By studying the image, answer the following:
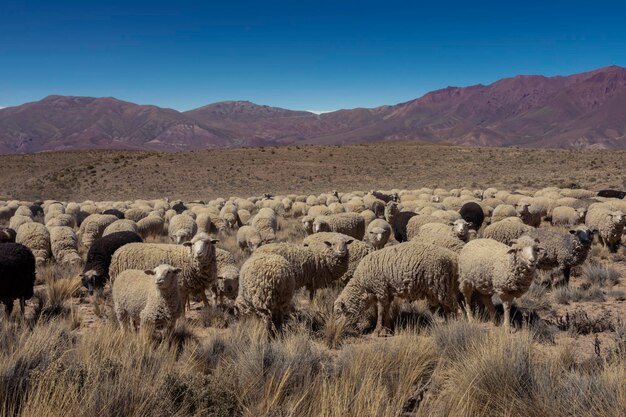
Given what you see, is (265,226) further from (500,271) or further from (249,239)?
(500,271)

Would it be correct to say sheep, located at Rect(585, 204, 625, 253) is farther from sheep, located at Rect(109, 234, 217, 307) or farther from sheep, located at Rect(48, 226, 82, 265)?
sheep, located at Rect(48, 226, 82, 265)

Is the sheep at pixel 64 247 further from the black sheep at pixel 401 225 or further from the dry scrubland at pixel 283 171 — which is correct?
the dry scrubland at pixel 283 171

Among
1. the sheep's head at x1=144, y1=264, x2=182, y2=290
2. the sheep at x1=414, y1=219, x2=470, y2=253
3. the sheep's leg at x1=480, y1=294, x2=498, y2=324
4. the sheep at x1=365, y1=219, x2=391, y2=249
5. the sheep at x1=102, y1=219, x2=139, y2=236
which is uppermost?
the sheep's head at x1=144, y1=264, x2=182, y2=290

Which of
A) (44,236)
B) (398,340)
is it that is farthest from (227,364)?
(44,236)

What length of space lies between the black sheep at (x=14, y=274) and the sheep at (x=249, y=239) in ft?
22.6

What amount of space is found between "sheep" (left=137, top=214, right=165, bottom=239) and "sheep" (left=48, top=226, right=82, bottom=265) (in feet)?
13.2

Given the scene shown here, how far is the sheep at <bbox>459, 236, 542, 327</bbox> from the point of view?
7297 mm

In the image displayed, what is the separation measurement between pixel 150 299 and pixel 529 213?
16.5 meters

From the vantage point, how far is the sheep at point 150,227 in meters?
17.6

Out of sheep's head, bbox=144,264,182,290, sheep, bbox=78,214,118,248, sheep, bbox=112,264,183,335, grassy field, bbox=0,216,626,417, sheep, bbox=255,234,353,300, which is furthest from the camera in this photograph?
sheep, bbox=78,214,118,248

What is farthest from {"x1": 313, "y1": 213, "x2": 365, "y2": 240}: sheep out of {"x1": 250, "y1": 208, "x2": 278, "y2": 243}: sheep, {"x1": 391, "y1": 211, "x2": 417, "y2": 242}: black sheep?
{"x1": 250, "y1": 208, "x2": 278, "y2": 243}: sheep

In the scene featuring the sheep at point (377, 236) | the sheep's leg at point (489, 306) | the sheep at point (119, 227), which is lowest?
the sheep's leg at point (489, 306)

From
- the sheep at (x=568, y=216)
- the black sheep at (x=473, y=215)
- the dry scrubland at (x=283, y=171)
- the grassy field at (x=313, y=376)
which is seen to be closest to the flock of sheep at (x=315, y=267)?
the grassy field at (x=313, y=376)

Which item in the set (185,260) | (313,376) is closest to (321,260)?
(185,260)
